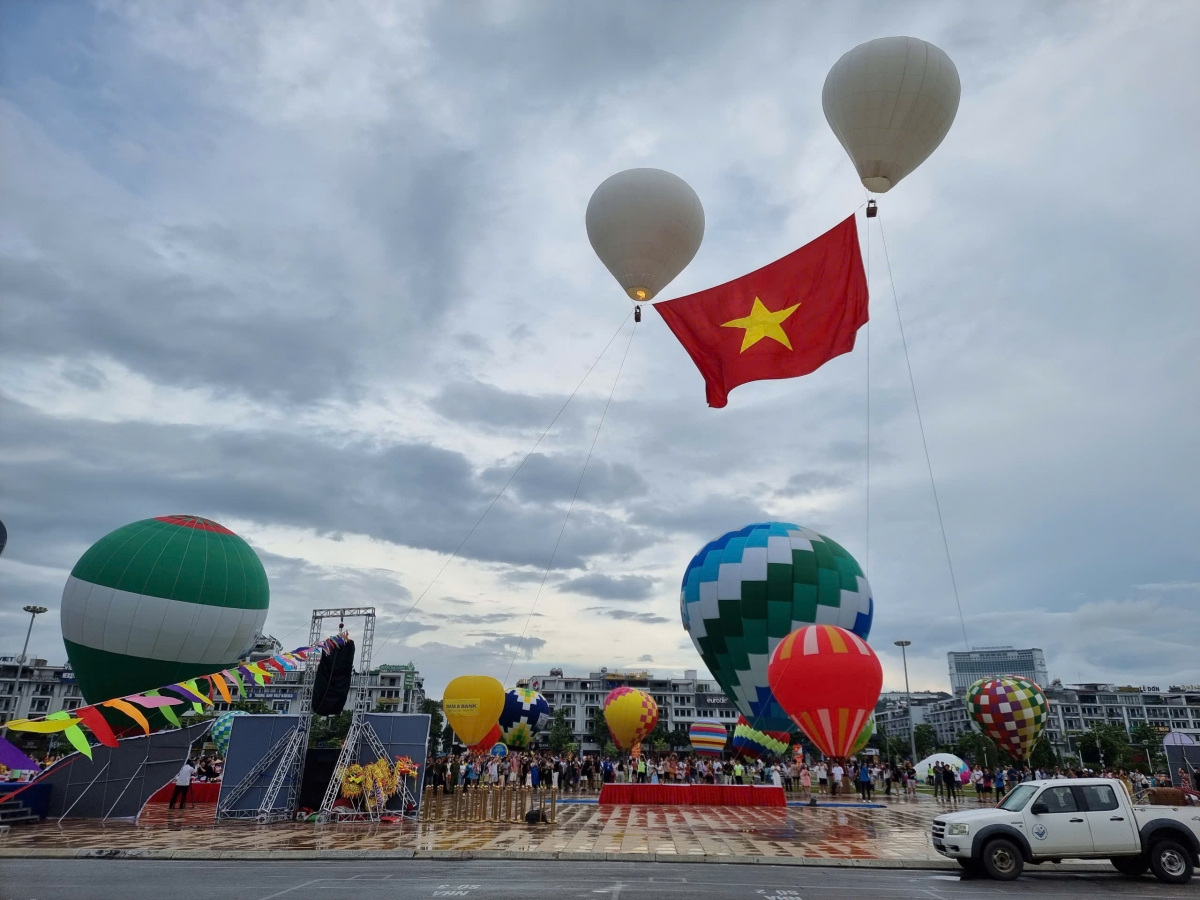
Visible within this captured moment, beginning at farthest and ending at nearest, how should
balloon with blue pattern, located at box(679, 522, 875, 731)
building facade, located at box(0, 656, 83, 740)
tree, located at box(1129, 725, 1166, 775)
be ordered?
building facade, located at box(0, 656, 83, 740), tree, located at box(1129, 725, 1166, 775), balloon with blue pattern, located at box(679, 522, 875, 731)

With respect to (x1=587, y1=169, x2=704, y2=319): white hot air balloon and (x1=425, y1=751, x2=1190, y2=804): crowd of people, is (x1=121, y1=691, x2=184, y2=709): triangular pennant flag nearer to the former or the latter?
(x1=425, y1=751, x2=1190, y2=804): crowd of people

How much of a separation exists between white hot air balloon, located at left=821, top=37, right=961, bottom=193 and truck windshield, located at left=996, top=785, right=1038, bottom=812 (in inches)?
470

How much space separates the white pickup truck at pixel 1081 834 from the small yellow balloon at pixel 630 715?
38.4m

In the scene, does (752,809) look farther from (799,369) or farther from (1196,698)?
(1196,698)

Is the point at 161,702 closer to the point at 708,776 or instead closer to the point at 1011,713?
the point at 708,776

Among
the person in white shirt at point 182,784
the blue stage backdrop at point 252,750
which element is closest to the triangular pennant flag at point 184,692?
the blue stage backdrop at point 252,750

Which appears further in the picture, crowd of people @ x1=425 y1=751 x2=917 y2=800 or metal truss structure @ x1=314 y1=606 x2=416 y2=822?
crowd of people @ x1=425 y1=751 x2=917 y2=800

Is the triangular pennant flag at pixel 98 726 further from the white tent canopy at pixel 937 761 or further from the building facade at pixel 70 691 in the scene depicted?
the building facade at pixel 70 691

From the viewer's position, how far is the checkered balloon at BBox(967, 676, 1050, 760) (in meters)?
41.9

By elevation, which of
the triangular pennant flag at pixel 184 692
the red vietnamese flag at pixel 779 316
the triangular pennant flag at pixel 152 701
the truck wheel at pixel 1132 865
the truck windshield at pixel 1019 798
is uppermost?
the red vietnamese flag at pixel 779 316

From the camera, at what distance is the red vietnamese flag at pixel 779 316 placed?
15.1 metres

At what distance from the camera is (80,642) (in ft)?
94.7

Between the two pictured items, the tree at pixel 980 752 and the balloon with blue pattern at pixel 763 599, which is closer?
the balloon with blue pattern at pixel 763 599

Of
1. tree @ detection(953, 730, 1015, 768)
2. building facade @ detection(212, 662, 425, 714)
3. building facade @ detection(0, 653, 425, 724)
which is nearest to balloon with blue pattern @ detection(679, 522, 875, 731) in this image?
tree @ detection(953, 730, 1015, 768)
